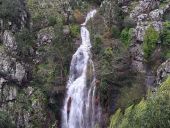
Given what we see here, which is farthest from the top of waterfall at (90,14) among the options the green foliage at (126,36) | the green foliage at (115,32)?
the green foliage at (126,36)

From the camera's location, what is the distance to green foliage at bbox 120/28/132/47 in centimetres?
5303

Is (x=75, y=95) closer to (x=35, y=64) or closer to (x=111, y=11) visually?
(x=35, y=64)

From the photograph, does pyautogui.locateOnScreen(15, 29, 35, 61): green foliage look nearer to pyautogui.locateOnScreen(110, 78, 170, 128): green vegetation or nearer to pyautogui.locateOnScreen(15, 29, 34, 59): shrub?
pyautogui.locateOnScreen(15, 29, 34, 59): shrub

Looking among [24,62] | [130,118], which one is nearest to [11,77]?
[24,62]

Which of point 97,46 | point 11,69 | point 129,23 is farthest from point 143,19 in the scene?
point 11,69

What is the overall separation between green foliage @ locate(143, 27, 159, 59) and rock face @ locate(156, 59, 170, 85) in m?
3.32

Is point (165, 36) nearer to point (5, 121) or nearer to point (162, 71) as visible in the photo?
point (162, 71)

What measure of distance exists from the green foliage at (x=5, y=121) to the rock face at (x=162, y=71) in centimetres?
1540

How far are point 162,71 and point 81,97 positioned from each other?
29.6ft

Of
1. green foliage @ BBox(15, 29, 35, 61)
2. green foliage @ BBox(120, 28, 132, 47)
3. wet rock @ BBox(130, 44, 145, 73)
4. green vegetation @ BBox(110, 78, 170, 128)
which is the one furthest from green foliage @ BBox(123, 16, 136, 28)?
green vegetation @ BBox(110, 78, 170, 128)

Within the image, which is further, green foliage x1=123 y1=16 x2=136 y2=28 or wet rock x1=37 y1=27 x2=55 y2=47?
wet rock x1=37 y1=27 x2=55 y2=47

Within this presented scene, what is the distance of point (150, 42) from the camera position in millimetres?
50719

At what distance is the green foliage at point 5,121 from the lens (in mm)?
47188

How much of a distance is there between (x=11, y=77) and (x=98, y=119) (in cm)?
1082
